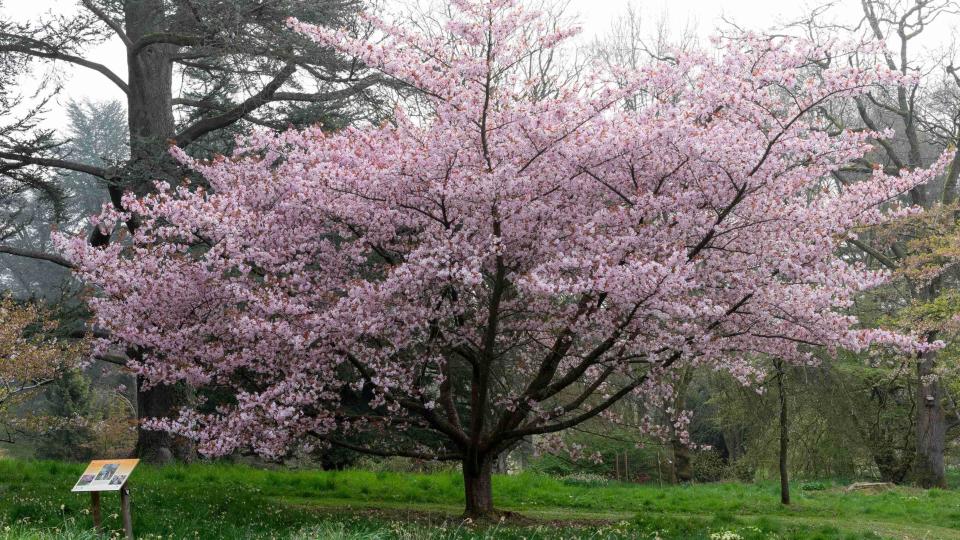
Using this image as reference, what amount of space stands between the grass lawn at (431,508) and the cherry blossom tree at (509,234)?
50.1 inches

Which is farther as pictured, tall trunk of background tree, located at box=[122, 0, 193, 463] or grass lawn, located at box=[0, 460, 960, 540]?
tall trunk of background tree, located at box=[122, 0, 193, 463]

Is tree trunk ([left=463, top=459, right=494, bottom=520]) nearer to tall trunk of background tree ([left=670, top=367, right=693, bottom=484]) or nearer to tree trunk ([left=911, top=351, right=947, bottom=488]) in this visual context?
tall trunk of background tree ([left=670, top=367, right=693, bottom=484])

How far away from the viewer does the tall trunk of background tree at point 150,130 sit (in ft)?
48.4

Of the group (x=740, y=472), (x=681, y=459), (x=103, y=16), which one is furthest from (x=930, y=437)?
(x=103, y=16)

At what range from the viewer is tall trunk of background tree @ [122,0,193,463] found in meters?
14.7

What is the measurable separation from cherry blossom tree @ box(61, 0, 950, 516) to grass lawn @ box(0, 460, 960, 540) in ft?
4.17

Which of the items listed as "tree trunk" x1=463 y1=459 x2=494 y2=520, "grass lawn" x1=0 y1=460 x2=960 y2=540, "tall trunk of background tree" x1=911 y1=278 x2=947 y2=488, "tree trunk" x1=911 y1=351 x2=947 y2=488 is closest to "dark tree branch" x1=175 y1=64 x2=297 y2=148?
"grass lawn" x1=0 y1=460 x2=960 y2=540

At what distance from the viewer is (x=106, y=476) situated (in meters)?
7.19

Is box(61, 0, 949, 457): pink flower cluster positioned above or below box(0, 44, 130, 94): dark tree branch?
below

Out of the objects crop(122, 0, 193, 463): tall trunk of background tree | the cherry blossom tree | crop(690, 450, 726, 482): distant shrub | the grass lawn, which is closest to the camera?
the cherry blossom tree

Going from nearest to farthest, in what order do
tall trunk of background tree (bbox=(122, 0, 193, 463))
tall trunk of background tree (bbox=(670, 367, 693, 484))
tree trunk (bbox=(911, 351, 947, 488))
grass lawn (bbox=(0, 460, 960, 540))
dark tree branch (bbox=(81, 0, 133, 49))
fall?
grass lawn (bbox=(0, 460, 960, 540))
tall trunk of background tree (bbox=(122, 0, 193, 463))
dark tree branch (bbox=(81, 0, 133, 49))
tree trunk (bbox=(911, 351, 947, 488))
tall trunk of background tree (bbox=(670, 367, 693, 484))

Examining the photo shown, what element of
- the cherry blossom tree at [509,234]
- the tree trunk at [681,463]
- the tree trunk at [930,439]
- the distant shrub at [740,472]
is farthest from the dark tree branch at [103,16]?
the distant shrub at [740,472]

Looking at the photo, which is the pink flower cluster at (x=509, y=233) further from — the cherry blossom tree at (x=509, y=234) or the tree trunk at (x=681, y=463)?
the tree trunk at (x=681, y=463)

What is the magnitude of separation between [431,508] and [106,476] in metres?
6.40
